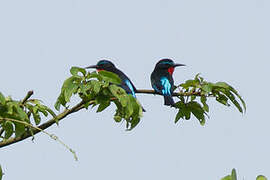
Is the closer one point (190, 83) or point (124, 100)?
point (124, 100)

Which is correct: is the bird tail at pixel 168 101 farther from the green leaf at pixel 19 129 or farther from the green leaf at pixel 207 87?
the green leaf at pixel 19 129

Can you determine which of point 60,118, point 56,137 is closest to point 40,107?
point 60,118

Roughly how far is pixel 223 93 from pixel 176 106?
0.50 m

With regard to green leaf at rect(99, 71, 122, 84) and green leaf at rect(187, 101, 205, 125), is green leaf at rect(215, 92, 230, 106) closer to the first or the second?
green leaf at rect(187, 101, 205, 125)

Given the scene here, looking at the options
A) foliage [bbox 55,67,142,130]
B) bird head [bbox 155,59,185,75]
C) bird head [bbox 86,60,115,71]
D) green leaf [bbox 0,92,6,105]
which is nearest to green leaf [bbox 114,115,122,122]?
foliage [bbox 55,67,142,130]

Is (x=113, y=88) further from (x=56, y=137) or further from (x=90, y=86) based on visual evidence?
(x=56, y=137)

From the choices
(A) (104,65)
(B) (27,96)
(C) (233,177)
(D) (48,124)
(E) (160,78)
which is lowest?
(E) (160,78)

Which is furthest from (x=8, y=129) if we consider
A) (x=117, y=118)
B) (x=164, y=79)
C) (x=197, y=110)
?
(x=164, y=79)

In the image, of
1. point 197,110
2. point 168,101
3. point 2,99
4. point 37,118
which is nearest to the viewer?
point 2,99

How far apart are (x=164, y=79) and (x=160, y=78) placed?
0.11 m

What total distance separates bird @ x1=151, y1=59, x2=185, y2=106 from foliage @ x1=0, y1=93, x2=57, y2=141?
119cm

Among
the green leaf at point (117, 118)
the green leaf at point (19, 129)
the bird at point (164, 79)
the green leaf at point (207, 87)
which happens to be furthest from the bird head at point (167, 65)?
the green leaf at point (19, 129)

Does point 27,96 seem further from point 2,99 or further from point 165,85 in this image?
point 165,85

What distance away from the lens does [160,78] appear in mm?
5961
